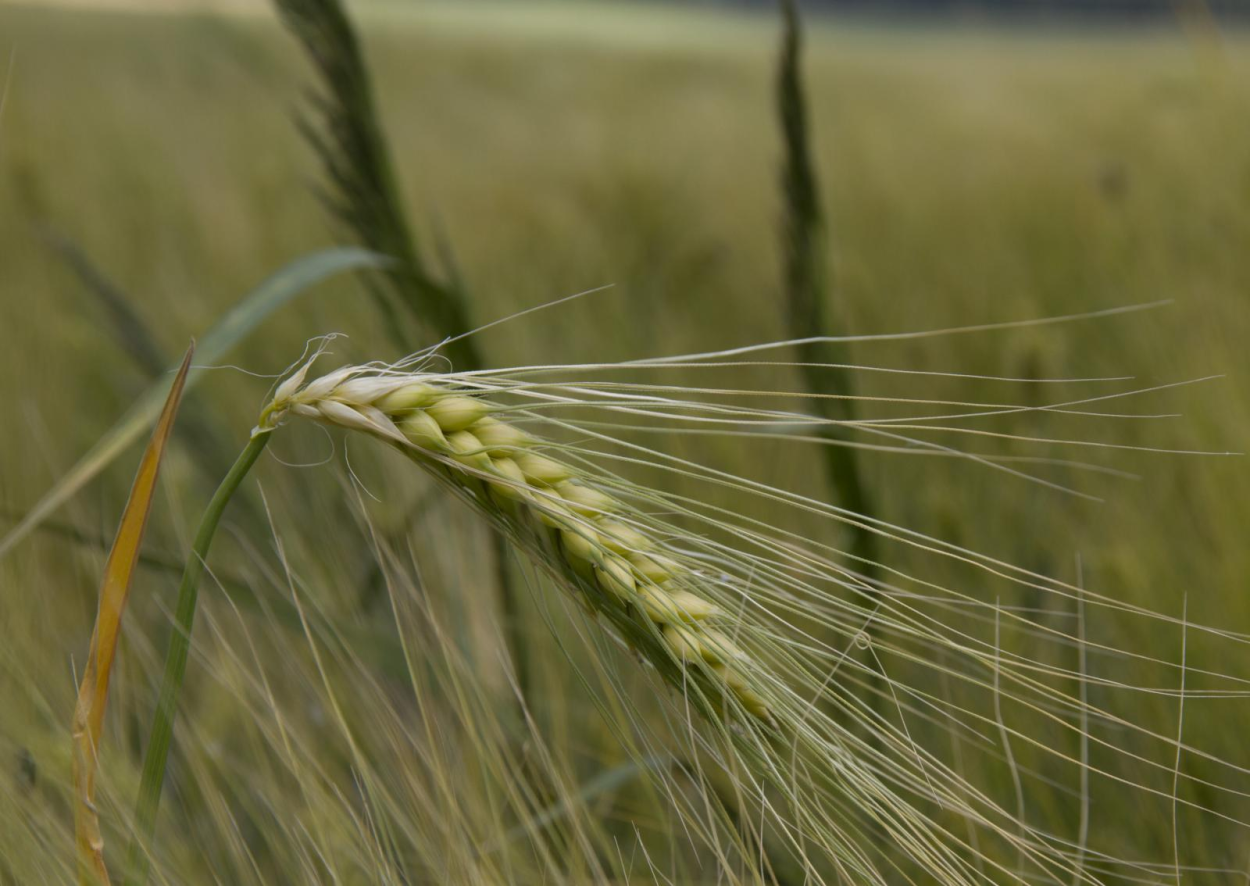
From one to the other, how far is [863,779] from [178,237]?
1970 millimetres

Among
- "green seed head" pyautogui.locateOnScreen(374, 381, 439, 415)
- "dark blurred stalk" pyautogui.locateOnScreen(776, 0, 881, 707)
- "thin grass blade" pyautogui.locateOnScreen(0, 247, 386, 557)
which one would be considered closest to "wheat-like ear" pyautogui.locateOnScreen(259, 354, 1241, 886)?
"green seed head" pyautogui.locateOnScreen(374, 381, 439, 415)

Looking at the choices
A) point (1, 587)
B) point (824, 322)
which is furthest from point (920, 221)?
point (1, 587)

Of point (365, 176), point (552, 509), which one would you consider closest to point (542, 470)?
point (552, 509)

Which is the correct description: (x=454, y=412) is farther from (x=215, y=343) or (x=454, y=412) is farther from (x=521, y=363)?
(x=521, y=363)

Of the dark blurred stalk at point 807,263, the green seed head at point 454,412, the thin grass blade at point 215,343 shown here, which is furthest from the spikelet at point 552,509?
the dark blurred stalk at point 807,263

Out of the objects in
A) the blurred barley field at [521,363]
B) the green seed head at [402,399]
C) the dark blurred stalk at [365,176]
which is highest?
the dark blurred stalk at [365,176]

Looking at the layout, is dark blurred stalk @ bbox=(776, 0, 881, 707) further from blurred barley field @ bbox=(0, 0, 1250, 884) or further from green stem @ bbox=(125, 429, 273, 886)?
green stem @ bbox=(125, 429, 273, 886)

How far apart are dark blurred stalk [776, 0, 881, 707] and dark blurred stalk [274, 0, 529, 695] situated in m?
0.21

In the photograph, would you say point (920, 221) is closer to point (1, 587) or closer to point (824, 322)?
point (824, 322)

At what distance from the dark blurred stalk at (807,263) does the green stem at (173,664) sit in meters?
0.37

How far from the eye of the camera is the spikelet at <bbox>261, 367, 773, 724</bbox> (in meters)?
0.33

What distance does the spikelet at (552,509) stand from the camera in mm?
327

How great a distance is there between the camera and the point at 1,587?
1.64 ft

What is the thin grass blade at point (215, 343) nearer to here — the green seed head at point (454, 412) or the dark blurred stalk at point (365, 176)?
the dark blurred stalk at point (365, 176)
